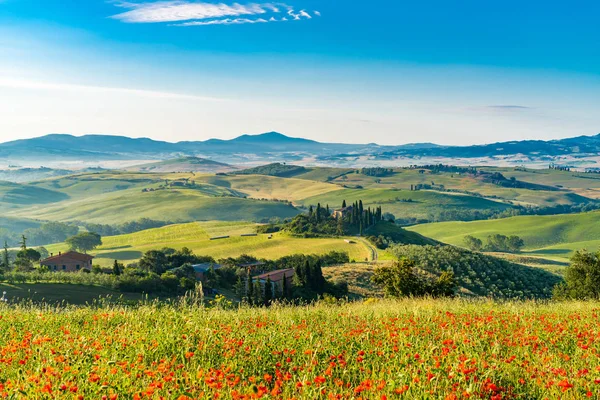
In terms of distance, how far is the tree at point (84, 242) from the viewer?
182m

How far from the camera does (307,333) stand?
10594 mm

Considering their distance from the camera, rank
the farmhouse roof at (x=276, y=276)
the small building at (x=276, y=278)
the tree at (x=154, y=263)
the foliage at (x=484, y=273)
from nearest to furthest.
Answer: the small building at (x=276, y=278) < the farmhouse roof at (x=276, y=276) < the foliage at (x=484, y=273) < the tree at (x=154, y=263)

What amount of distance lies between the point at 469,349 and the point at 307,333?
3318mm

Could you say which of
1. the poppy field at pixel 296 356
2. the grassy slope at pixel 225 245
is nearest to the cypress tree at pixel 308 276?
the grassy slope at pixel 225 245

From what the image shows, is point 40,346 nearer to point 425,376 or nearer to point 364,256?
point 425,376

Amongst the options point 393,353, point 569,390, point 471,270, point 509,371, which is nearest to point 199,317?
point 393,353

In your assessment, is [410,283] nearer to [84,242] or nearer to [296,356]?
[296,356]

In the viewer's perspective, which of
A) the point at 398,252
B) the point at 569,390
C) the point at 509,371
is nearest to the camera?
the point at 569,390

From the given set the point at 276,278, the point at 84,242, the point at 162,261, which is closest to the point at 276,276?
the point at 276,278

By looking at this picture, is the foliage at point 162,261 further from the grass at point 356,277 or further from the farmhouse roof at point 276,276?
the grass at point 356,277

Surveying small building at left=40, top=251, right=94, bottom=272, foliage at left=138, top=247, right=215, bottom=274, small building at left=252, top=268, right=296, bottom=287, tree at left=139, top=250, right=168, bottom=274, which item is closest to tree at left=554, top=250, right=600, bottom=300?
small building at left=252, top=268, right=296, bottom=287

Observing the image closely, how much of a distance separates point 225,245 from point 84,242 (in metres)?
65.7

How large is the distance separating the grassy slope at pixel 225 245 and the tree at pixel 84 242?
12.2 ft

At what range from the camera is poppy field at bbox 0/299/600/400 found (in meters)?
6.92
